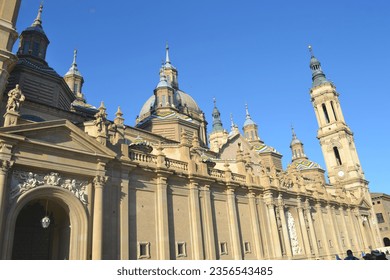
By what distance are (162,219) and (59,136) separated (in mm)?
8953

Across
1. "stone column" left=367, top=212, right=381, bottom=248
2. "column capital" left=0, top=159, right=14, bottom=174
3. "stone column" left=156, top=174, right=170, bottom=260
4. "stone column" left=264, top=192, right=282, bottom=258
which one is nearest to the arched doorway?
"column capital" left=0, top=159, right=14, bottom=174

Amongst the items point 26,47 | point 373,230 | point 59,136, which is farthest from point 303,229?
point 26,47

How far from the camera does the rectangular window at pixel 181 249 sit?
74.8 feet

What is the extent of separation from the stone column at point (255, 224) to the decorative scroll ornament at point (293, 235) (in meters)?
5.45

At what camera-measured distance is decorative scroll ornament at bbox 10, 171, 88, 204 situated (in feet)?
54.8

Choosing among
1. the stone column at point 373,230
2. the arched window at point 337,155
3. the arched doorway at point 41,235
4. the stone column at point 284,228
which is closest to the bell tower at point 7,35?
the arched doorway at point 41,235

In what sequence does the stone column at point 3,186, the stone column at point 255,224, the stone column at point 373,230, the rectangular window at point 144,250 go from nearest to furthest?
the stone column at point 3,186 → the rectangular window at point 144,250 → the stone column at point 255,224 → the stone column at point 373,230

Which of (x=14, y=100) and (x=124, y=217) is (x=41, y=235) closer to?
(x=124, y=217)

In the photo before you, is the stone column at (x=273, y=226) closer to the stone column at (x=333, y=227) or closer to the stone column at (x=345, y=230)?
the stone column at (x=333, y=227)

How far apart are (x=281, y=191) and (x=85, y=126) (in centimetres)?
2102

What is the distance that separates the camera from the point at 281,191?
3356cm

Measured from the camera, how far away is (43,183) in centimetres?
1758

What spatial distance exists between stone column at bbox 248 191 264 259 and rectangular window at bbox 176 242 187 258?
8.42 m
